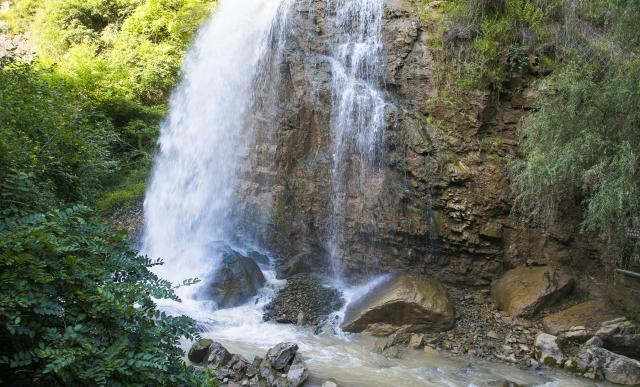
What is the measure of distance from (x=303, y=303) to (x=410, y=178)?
3.21m

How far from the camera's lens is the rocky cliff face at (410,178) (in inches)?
356

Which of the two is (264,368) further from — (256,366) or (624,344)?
(624,344)

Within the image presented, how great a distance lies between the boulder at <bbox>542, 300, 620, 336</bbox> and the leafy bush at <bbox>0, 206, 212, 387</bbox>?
21.9 feet

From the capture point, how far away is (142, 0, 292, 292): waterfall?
38.0ft

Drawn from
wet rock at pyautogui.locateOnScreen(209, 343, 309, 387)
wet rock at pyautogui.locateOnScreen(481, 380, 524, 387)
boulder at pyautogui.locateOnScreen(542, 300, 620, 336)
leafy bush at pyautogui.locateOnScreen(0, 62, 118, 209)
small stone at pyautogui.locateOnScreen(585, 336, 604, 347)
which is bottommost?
wet rock at pyautogui.locateOnScreen(209, 343, 309, 387)

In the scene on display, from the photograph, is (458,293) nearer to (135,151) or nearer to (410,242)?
(410,242)

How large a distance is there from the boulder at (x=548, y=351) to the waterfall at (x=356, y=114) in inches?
159

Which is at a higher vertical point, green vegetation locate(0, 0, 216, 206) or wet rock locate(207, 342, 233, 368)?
green vegetation locate(0, 0, 216, 206)

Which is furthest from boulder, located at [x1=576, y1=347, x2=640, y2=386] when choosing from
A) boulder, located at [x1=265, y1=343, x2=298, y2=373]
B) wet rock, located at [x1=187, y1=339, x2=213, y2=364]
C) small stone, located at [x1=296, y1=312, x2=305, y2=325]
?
wet rock, located at [x1=187, y1=339, x2=213, y2=364]

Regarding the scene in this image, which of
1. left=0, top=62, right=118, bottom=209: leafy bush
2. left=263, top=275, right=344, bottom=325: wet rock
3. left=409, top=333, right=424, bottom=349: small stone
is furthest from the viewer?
left=263, top=275, right=344, bottom=325: wet rock

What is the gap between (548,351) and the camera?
7.35 m

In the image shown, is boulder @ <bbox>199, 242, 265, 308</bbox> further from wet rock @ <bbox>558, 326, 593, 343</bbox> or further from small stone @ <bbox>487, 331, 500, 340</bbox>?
wet rock @ <bbox>558, 326, 593, 343</bbox>

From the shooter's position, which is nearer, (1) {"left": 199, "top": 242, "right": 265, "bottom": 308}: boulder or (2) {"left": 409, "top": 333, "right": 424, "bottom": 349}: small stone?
(2) {"left": 409, "top": 333, "right": 424, "bottom": 349}: small stone

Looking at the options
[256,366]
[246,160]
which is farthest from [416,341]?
[246,160]
